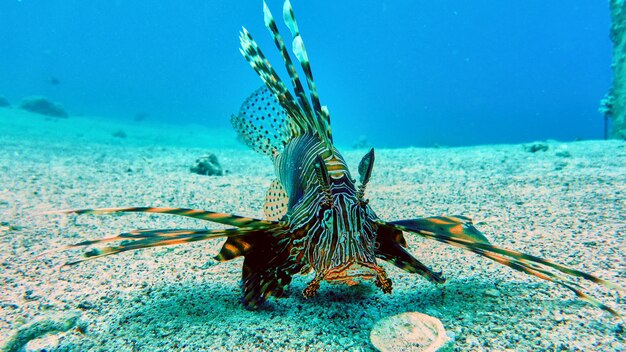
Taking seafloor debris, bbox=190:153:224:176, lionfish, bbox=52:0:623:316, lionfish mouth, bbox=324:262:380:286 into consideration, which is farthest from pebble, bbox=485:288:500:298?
seafloor debris, bbox=190:153:224:176

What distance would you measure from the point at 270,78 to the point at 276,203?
41.3 inches

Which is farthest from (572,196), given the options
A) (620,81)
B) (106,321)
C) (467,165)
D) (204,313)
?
(620,81)

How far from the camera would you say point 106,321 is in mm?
1929

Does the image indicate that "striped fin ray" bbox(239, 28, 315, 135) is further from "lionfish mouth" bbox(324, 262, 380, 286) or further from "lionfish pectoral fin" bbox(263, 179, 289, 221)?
"lionfish mouth" bbox(324, 262, 380, 286)

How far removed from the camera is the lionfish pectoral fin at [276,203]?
286 cm

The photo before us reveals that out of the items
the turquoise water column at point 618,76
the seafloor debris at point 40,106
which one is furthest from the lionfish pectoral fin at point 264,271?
the seafloor debris at point 40,106

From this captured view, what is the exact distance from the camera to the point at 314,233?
1.75m

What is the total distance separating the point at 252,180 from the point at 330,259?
5.08 m

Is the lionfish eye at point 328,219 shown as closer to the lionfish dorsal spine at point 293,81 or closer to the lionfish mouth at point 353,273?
the lionfish mouth at point 353,273

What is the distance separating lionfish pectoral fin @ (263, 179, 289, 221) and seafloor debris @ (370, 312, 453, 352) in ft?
4.46

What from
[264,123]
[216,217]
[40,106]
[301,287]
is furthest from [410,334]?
[40,106]

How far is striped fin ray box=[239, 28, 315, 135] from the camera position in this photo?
8.02 feet

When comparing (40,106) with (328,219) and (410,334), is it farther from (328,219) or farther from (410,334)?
(410,334)

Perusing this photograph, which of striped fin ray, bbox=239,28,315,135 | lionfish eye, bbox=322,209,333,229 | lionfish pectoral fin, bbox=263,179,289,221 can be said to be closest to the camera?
lionfish eye, bbox=322,209,333,229
